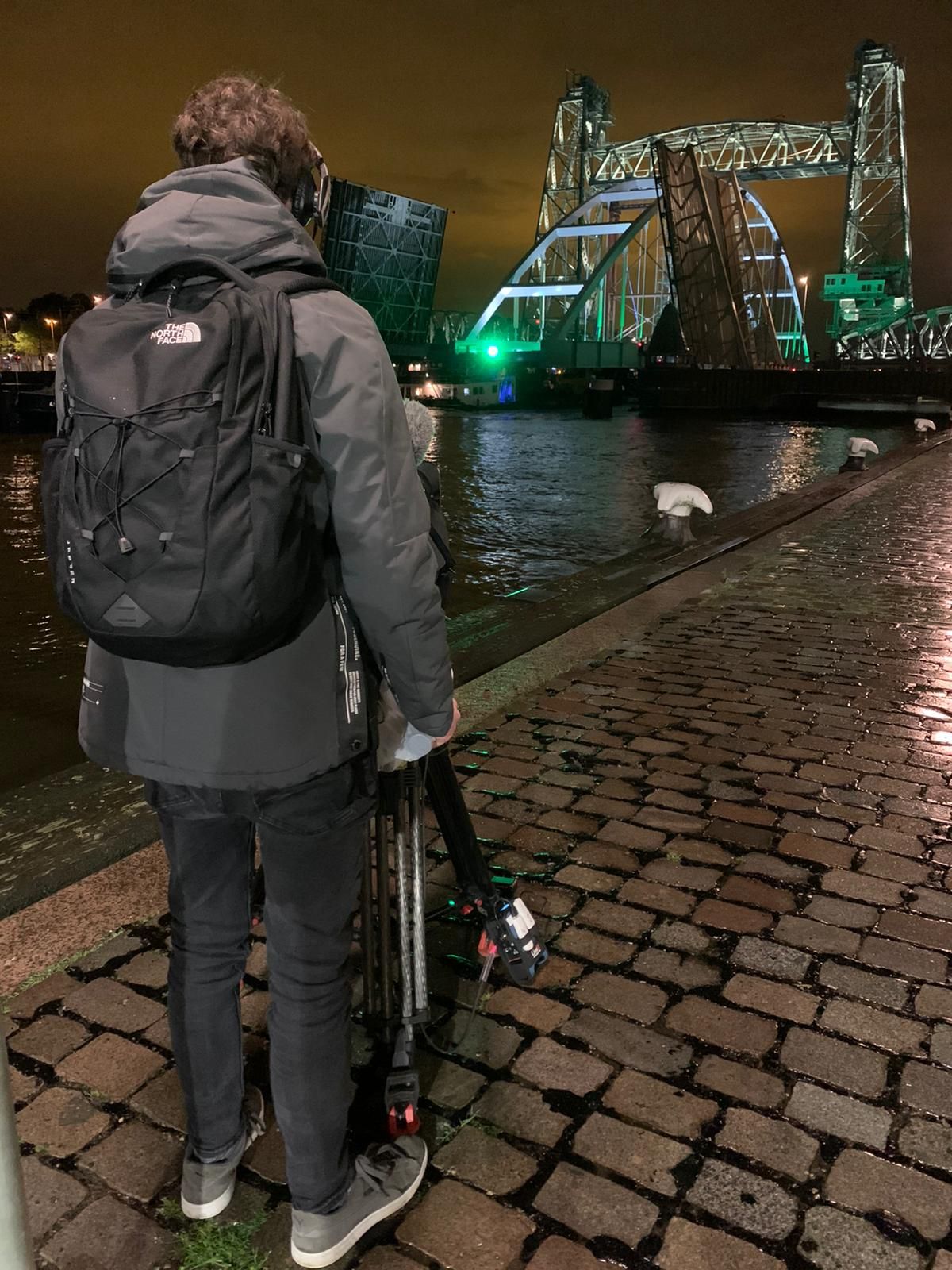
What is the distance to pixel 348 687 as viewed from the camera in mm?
1609

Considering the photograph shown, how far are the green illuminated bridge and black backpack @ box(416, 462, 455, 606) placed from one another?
199 feet

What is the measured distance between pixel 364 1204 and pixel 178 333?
5.32 feet

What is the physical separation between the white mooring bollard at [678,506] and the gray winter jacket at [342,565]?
736 cm

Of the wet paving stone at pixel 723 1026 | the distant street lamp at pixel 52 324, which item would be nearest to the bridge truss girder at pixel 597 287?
the distant street lamp at pixel 52 324

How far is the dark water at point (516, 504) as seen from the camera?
19.5 feet

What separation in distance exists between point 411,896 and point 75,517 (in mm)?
1133

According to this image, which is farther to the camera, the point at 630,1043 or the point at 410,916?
the point at 630,1043

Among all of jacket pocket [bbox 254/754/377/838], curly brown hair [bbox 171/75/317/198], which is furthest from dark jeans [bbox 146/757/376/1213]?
curly brown hair [bbox 171/75/317/198]

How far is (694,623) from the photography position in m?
6.61

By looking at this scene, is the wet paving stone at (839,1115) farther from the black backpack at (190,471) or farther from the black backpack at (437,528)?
the black backpack at (190,471)

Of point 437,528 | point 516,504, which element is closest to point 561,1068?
point 437,528

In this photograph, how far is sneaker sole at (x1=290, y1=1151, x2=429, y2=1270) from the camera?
177 centimetres

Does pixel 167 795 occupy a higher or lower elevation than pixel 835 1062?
higher

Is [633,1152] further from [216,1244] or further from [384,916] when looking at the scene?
[216,1244]
